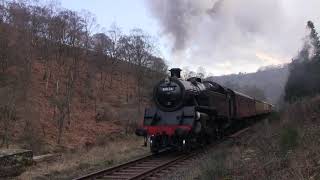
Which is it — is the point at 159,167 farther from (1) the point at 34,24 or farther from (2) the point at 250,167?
(1) the point at 34,24

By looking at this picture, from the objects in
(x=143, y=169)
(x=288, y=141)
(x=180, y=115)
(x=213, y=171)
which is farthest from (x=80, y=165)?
(x=288, y=141)

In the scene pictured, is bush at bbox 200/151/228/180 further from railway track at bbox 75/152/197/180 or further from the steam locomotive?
the steam locomotive

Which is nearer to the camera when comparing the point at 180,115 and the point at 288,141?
the point at 288,141

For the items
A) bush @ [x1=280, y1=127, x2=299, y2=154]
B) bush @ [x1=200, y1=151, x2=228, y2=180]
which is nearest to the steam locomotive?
bush @ [x1=280, y1=127, x2=299, y2=154]

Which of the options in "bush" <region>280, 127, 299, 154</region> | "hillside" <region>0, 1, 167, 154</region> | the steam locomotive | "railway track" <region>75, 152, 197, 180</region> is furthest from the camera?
"hillside" <region>0, 1, 167, 154</region>

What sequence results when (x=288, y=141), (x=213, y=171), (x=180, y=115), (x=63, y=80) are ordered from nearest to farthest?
(x=213, y=171) → (x=288, y=141) → (x=180, y=115) → (x=63, y=80)

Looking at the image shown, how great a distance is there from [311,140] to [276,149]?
42.1 inches

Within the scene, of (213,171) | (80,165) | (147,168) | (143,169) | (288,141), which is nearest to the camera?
(213,171)

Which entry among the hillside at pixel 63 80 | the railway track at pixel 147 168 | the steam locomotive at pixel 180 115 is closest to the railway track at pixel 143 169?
the railway track at pixel 147 168

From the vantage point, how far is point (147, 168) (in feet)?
51.3

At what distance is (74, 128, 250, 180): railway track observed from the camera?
1365 cm

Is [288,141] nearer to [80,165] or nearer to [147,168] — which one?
[147,168]

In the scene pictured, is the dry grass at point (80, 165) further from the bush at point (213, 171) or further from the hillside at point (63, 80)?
the hillside at point (63, 80)

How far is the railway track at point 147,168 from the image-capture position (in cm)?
1365
